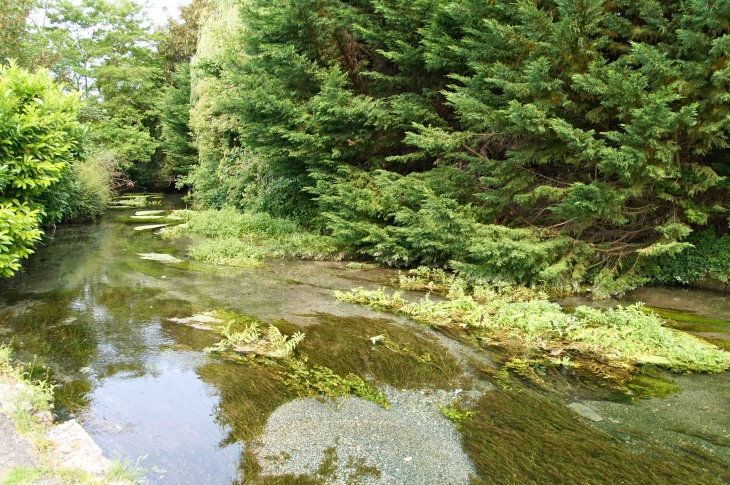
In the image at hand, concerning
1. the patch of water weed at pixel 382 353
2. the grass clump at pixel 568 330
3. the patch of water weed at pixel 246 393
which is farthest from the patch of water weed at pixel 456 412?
the grass clump at pixel 568 330

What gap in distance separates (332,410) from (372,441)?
1.96 feet

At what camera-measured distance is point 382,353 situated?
18.3 ft

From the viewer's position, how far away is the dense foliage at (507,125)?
6996 mm

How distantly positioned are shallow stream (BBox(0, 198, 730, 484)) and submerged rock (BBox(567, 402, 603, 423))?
0.31 ft

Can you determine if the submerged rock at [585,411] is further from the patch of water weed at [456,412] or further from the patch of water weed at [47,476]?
the patch of water weed at [47,476]

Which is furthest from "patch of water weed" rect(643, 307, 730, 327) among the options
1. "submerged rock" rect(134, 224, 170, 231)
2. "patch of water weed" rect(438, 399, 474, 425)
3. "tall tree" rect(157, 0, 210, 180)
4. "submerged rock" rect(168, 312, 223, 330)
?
"tall tree" rect(157, 0, 210, 180)

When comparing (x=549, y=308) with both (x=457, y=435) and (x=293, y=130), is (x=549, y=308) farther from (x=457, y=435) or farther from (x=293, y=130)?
(x=293, y=130)

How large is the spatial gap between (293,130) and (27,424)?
30.6ft

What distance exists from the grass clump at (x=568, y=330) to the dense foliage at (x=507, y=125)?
4.57ft

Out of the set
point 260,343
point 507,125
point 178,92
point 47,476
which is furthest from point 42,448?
point 178,92

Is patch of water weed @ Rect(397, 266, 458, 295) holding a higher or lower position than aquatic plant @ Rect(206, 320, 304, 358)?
higher

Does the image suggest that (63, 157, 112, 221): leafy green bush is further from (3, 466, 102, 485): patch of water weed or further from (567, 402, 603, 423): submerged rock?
(567, 402, 603, 423): submerged rock

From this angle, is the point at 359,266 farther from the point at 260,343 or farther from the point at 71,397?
the point at 71,397

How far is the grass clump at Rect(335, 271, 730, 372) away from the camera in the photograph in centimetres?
541
